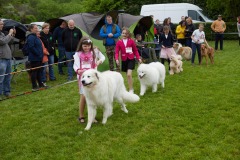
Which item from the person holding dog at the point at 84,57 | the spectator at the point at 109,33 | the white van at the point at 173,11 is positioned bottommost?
the person holding dog at the point at 84,57

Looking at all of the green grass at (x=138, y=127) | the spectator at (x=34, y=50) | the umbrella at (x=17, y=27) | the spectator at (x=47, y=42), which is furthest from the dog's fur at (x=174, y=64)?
the umbrella at (x=17, y=27)

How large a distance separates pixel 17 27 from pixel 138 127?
7.92m

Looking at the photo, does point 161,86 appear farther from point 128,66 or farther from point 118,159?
point 118,159

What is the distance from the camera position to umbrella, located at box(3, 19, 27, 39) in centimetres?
1031

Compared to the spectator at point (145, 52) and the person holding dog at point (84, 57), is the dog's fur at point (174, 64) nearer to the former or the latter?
the spectator at point (145, 52)

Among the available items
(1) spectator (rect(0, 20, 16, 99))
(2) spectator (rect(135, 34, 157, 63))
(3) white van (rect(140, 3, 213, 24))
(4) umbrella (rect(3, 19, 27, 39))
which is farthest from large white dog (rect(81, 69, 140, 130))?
(3) white van (rect(140, 3, 213, 24))

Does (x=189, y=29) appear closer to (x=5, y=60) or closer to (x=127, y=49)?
(x=127, y=49)

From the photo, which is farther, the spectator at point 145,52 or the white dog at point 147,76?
the spectator at point 145,52

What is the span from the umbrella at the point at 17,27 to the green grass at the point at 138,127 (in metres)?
3.67

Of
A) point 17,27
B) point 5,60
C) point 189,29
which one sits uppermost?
point 17,27

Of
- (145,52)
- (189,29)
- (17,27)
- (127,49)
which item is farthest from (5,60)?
(189,29)

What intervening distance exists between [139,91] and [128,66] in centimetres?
86

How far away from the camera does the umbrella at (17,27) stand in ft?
33.8

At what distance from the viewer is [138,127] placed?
4969 millimetres
